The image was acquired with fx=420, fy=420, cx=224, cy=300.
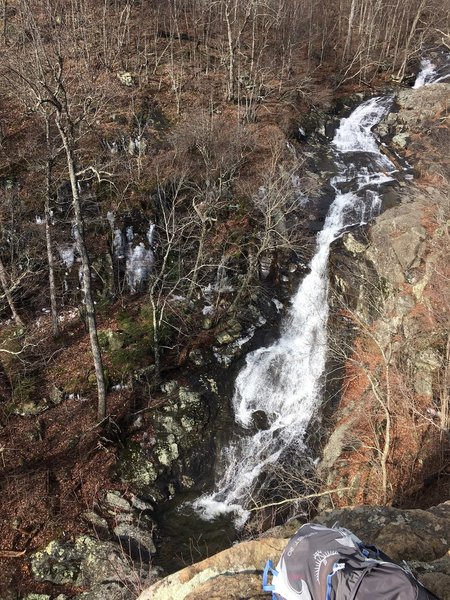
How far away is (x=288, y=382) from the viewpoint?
1705 centimetres

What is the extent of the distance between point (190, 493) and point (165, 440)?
1.99 metres

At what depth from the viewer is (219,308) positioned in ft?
62.2

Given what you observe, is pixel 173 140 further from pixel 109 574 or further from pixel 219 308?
pixel 109 574

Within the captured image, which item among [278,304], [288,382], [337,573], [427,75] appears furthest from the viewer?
[427,75]

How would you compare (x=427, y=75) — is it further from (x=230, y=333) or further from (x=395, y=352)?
(x=230, y=333)

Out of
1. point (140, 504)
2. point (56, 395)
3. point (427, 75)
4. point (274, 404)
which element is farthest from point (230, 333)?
point (427, 75)

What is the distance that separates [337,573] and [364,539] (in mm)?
3585

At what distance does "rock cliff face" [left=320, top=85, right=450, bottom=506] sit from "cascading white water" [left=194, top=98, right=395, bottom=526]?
2.95 ft

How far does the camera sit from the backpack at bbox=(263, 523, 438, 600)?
3686 millimetres

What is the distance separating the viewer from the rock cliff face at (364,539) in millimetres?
5531

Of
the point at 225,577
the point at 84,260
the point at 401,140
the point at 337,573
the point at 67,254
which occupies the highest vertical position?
the point at 337,573

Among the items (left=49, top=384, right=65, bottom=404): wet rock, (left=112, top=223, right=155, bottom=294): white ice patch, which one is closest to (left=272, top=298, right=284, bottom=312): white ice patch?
(left=112, top=223, right=155, bottom=294): white ice patch

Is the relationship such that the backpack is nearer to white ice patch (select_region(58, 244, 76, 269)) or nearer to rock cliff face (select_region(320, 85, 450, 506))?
rock cliff face (select_region(320, 85, 450, 506))

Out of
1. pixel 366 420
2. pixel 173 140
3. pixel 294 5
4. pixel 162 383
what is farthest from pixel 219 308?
pixel 294 5
